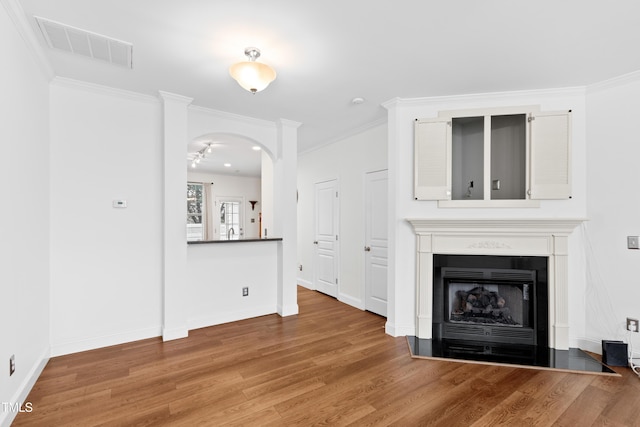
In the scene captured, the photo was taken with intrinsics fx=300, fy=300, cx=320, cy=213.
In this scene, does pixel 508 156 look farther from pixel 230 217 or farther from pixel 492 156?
pixel 230 217

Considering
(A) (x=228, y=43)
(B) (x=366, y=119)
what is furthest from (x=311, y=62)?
(B) (x=366, y=119)

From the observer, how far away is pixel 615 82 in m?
2.85

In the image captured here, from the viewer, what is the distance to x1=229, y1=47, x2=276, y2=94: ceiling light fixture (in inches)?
89.0

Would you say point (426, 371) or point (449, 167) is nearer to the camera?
point (426, 371)

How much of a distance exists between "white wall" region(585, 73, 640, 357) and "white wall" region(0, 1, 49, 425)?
15.8 ft

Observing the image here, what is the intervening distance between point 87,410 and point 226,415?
99 cm

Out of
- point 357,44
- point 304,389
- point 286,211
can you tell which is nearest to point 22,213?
point 304,389

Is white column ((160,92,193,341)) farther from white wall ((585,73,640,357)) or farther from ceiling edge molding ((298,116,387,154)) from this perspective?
white wall ((585,73,640,357))

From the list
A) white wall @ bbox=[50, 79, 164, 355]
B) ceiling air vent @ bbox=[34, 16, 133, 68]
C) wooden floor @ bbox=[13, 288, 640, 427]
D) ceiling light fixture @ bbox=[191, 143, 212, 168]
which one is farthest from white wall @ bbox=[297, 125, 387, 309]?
ceiling air vent @ bbox=[34, 16, 133, 68]

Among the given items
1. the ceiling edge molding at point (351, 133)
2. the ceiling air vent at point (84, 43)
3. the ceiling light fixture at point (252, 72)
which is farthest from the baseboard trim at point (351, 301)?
the ceiling air vent at point (84, 43)

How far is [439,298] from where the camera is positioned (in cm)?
334

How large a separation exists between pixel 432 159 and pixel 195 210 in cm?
714

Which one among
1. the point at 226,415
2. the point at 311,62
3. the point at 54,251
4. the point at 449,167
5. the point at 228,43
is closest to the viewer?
the point at 226,415

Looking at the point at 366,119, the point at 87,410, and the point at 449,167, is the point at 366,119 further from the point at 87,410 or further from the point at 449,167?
the point at 87,410
